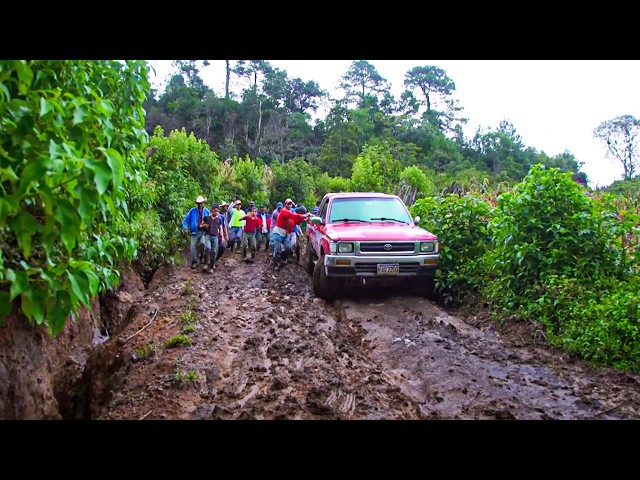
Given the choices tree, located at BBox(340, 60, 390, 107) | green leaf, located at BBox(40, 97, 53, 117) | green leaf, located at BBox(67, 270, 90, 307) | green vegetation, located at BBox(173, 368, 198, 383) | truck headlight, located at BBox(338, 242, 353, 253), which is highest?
tree, located at BBox(340, 60, 390, 107)

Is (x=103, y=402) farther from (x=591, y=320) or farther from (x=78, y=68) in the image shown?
(x=591, y=320)

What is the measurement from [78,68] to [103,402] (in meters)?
3.72

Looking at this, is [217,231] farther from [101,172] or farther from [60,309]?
[101,172]

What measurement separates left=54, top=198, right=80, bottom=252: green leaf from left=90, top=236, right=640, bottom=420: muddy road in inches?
85.9

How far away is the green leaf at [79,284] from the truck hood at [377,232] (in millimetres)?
5517

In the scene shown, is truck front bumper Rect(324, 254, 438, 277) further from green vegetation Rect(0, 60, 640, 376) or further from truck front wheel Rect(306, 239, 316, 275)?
truck front wheel Rect(306, 239, 316, 275)

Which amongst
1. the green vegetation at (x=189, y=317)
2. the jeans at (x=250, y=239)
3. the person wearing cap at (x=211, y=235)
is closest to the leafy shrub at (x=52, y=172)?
the green vegetation at (x=189, y=317)

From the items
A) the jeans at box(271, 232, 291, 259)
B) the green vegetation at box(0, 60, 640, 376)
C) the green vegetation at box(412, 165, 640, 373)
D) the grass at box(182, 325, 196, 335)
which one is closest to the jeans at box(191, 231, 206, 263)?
the green vegetation at box(0, 60, 640, 376)

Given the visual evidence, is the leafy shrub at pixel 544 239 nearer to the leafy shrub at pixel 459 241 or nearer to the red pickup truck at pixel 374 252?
the leafy shrub at pixel 459 241

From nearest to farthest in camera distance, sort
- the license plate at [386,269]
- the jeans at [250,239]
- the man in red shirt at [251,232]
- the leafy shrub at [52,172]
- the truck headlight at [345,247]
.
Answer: the leafy shrub at [52,172], the license plate at [386,269], the truck headlight at [345,247], the man in red shirt at [251,232], the jeans at [250,239]

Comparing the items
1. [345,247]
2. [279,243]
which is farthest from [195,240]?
[345,247]

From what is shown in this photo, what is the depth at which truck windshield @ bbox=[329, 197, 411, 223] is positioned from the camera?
9445mm

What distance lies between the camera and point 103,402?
17.6 feet

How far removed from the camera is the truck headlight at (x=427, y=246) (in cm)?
813
